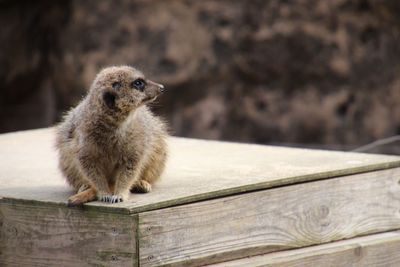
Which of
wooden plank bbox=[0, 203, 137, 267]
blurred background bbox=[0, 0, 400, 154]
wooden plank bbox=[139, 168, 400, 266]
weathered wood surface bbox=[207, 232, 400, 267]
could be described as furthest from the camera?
blurred background bbox=[0, 0, 400, 154]

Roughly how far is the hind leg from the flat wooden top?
0.13ft

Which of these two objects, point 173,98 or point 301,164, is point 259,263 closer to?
point 301,164

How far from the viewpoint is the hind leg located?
370 centimetres

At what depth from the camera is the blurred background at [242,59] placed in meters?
6.38

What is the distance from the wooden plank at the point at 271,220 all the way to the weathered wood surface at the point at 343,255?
4 centimetres

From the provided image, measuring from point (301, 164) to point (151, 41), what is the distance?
2.57m

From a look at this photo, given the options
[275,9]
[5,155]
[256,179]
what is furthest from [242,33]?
[256,179]

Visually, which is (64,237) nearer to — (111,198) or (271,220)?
(111,198)

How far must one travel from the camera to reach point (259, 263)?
3.80 metres

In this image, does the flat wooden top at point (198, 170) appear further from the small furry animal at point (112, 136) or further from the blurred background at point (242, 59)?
the blurred background at point (242, 59)

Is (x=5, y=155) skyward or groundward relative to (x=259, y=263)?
skyward

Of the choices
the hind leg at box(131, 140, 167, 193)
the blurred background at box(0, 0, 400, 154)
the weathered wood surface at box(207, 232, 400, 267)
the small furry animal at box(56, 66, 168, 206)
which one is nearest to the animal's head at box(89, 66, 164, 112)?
the small furry animal at box(56, 66, 168, 206)

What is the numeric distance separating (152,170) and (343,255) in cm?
92

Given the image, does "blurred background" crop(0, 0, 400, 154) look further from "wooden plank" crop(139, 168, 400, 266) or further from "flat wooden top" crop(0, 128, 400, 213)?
"wooden plank" crop(139, 168, 400, 266)
